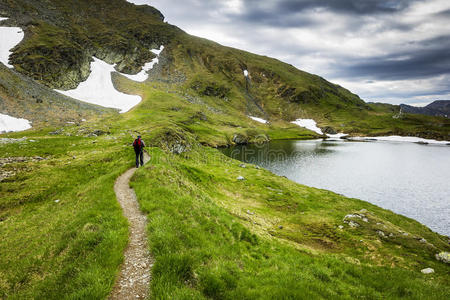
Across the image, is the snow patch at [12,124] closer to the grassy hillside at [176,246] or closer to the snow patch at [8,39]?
the grassy hillside at [176,246]

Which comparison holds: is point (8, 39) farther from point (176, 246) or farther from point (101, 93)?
point (176, 246)

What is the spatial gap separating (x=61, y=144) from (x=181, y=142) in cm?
2700

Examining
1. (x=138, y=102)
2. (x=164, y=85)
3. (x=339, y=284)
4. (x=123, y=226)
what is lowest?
(x=339, y=284)

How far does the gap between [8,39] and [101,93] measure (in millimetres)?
54849

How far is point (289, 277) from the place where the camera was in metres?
8.72

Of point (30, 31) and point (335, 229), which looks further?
point (30, 31)

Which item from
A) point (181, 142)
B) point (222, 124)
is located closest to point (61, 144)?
point (181, 142)

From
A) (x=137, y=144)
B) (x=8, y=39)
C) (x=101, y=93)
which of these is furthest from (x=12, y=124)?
(x=8, y=39)

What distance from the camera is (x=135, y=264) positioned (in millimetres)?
7949

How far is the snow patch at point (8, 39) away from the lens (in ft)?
332

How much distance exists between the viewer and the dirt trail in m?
6.66

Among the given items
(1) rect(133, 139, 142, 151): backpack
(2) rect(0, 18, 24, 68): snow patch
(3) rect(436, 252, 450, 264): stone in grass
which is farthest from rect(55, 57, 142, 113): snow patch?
(3) rect(436, 252, 450, 264): stone in grass

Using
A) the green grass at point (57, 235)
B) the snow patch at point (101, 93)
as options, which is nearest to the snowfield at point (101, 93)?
the snow patch at point (101, 93)

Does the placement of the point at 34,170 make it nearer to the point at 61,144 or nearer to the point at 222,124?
the point at 61,144
